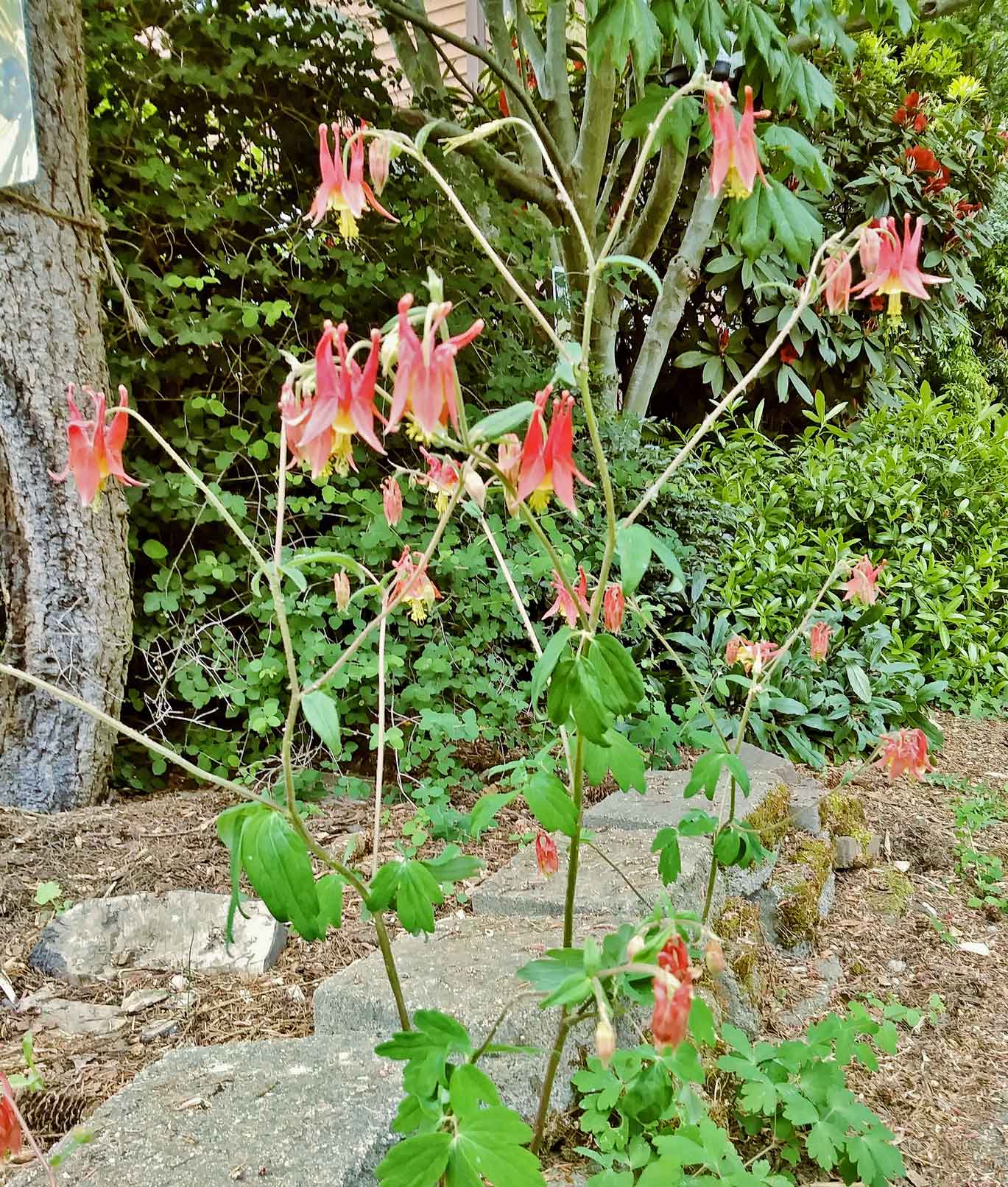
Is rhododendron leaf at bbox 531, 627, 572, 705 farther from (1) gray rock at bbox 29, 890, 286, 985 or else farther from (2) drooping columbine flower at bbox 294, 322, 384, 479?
(1) gray rock at bbox 29, 890, 286, 985

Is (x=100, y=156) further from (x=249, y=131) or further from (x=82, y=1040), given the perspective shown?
(x=82, y=1040)

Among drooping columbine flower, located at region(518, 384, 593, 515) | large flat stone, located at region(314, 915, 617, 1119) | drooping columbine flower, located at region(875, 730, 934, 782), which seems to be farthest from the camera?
drooping columbine flower, located at region(875, 730, 934, 782)

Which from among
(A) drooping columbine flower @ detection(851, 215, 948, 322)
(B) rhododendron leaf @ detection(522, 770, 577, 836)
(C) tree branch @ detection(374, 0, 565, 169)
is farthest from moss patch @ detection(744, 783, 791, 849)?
(C) tree branch @ detection(374, 0, 565, 169)

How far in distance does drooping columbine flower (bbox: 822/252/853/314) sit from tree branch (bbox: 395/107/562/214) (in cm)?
272

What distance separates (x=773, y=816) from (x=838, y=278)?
1.64 metres

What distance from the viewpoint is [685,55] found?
1806 millimetres

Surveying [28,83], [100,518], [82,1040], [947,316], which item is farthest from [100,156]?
[947,316]

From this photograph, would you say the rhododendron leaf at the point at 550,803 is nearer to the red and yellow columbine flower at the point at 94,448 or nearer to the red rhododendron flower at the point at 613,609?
the red rhododendron flower at the point at 613,609

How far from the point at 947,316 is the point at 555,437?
5611mm

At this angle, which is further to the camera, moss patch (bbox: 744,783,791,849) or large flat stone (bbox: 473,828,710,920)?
moss patch (bbox: 744,783,791,849)

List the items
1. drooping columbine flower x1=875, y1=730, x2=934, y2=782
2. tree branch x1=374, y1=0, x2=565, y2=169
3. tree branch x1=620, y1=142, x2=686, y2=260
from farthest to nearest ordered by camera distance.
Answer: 1. tree branch x1=620, y1=142, x2=686, y2=260
2. tree branch x1=374, y1=0, x2=565, y2=169
3. drooping columbine flower x1=875, y1=730, x2=934, y2=782

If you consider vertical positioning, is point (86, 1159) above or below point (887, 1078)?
above

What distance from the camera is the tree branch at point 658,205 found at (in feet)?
12.7

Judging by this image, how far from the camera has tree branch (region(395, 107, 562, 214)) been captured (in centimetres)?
336
